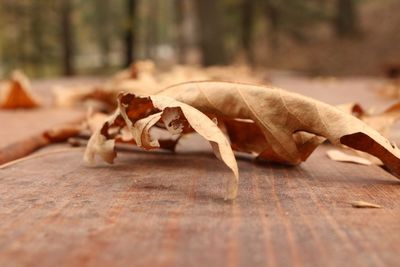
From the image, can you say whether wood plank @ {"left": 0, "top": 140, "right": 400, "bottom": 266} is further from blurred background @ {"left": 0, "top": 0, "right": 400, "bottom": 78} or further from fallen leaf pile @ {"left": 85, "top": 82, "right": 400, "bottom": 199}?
blurred background @ {"left": 0, "top": 0, "right": 400, "bottom": 78}

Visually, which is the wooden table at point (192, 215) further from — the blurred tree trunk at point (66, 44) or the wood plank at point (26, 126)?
the blurred tree trunk at point (66, 44)

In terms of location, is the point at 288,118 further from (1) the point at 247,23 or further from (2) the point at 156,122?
A: (1) the point at 247,23

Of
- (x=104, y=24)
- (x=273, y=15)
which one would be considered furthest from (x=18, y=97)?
(x=104, y=24)

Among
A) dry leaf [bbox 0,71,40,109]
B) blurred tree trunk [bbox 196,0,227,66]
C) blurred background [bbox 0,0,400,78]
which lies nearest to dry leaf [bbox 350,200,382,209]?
dry leaf [bbox 0,71,40,109]

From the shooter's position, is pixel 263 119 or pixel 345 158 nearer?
pixel 263 119

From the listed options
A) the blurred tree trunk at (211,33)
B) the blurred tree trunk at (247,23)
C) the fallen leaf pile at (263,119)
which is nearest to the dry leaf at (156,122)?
the fallen leaf pile at (263,119)
